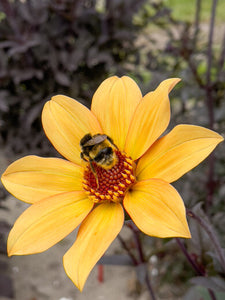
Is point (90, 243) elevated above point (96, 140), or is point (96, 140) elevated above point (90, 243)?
point (96, 140)

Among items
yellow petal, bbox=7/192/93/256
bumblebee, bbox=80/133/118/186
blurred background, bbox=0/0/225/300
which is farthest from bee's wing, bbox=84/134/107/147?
blurred background, bbox=0/0/225/300

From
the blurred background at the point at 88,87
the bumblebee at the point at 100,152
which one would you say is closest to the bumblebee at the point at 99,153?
the bumblebee at the point at 100,152

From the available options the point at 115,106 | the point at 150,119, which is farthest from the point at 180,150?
the point at 115,106

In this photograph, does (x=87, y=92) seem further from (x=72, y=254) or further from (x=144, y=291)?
(x=72, y=254)

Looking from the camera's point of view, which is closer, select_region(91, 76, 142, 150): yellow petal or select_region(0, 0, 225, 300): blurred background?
select_region(91, 76, 142, 150): yellow petal

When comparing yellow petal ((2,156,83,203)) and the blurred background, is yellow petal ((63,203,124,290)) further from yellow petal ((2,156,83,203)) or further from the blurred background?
the blurred background

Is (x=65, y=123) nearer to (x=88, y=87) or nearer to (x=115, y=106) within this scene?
(x=115, y=106)
